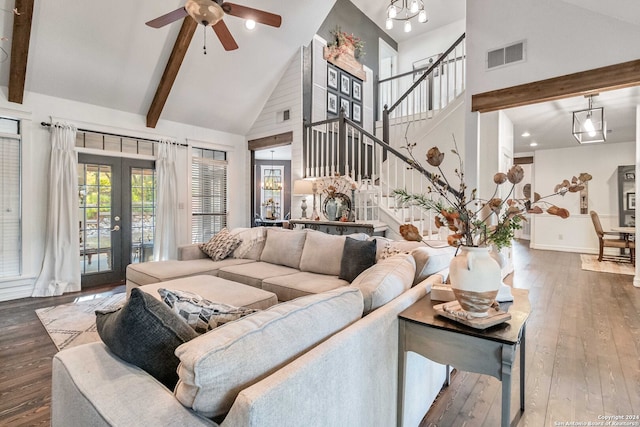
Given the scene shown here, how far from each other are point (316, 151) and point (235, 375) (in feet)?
16.2

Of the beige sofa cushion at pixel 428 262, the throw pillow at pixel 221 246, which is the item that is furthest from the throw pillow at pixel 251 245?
the beige sofa cushion at pixel 428 262

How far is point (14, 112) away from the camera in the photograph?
13.2ft

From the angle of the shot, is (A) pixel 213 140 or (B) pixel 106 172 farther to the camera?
(A) pixel 213 140

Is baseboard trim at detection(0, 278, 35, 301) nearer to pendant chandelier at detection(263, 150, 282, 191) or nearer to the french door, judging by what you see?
the french door

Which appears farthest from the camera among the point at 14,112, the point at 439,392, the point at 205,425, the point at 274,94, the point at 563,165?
the point at 563,165

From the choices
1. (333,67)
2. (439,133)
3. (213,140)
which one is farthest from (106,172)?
(439,133)

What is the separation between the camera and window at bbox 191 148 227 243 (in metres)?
5.95

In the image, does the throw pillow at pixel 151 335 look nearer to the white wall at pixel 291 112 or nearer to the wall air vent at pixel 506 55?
the wall air vent at pixel 506 55

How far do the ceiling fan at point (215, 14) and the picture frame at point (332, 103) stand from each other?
3.01m

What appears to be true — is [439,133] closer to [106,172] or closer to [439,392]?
[439,392]

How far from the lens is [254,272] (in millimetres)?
3430

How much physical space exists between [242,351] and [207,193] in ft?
18.7

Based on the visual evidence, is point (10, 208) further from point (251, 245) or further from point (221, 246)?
point (251, 245)

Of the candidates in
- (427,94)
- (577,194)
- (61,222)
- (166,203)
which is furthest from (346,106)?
(577,194)
